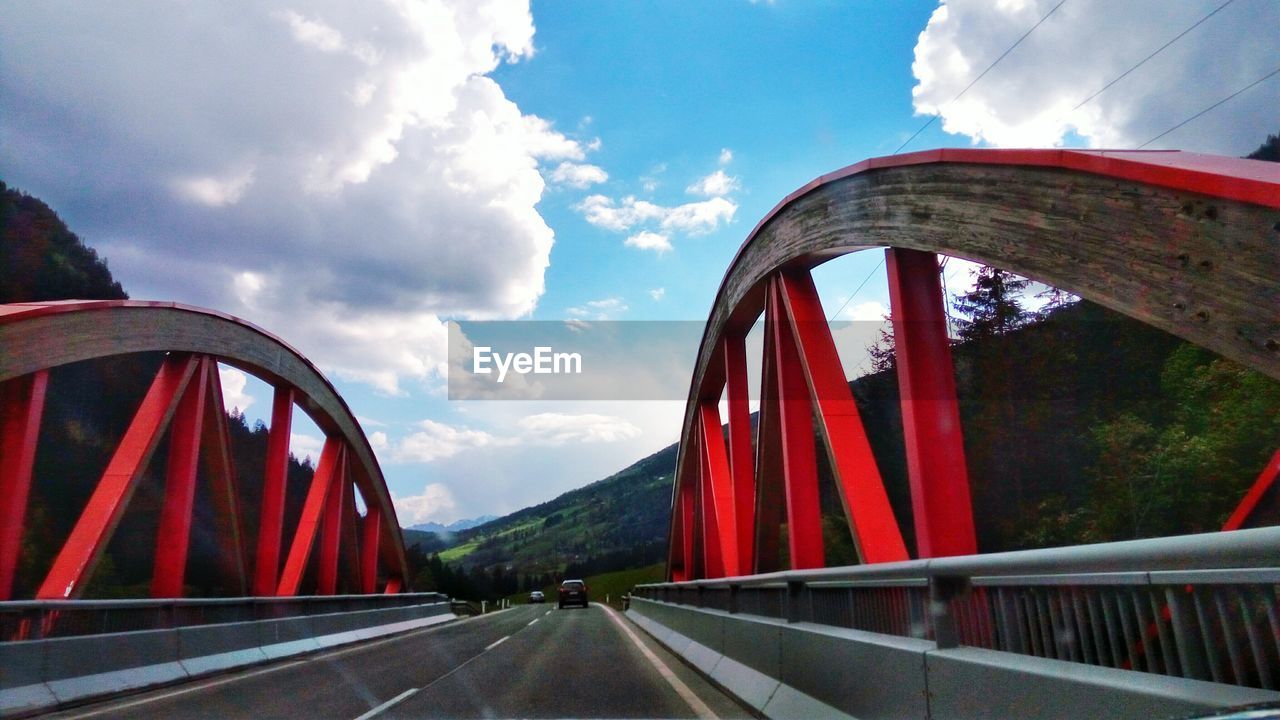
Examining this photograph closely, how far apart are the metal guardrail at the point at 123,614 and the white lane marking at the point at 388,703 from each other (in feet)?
10.7

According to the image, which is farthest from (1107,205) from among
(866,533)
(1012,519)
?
(1012,519)

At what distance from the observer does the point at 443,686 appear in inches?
337

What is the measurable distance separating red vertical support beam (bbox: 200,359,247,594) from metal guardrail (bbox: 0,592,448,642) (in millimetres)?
1354

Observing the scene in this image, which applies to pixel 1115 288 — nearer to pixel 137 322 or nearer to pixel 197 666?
pixel 197 666

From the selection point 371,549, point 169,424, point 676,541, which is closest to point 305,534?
point 169,424

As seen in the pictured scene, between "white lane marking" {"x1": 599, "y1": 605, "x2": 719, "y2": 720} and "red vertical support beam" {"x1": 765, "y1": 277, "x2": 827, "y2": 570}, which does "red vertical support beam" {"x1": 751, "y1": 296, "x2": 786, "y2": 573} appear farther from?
"white lane marking" {"x1": 599, "y1": 605, "x2": 719, "y2": 720}

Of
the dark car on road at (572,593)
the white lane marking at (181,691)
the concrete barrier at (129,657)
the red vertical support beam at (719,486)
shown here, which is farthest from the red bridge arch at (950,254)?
the dark car on road at (572,593)

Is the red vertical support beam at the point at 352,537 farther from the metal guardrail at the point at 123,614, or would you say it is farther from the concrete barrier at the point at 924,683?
the concrete barrier at the point at 924,683

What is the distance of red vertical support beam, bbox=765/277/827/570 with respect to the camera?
10070 millimetres

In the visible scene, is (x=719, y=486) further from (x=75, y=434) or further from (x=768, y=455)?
(x=75, y=434)

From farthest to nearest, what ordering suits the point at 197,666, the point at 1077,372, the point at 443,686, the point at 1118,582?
the point at 1077,372
the point at 197,666
the point at 443,686
the point at 1118,582

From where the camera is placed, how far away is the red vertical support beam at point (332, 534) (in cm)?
2238

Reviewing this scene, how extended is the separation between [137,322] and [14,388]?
2.68 meters

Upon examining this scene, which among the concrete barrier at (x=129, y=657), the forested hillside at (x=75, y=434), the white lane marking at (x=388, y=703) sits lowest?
the white lane marking at (x=388, y=703)
